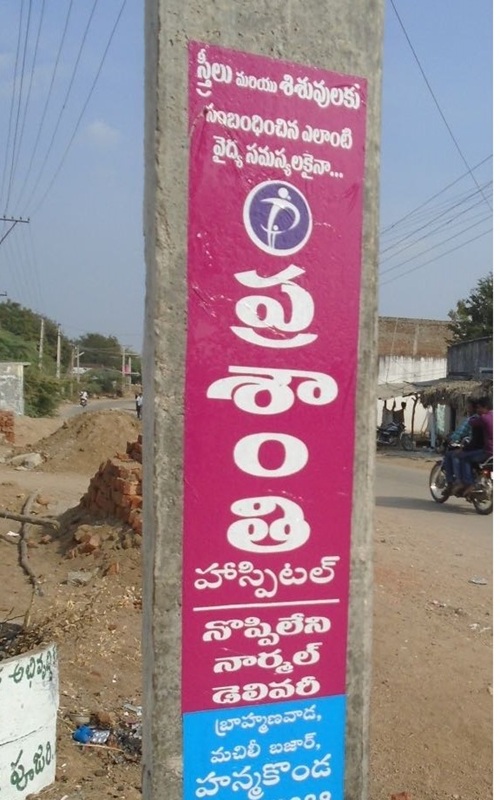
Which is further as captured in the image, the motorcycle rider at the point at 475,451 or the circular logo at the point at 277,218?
the motorcycle rider at the point at 475,451

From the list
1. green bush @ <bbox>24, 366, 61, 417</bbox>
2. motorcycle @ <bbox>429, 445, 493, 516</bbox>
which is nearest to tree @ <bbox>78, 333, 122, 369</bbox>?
green bush @ <bbox>24, 366, 61, 417</bbox>

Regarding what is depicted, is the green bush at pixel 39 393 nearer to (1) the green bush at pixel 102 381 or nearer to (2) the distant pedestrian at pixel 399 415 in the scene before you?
(2) the distant pedestrian at pixel 399 415

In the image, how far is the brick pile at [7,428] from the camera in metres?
22.2

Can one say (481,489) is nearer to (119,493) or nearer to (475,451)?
(475,451)

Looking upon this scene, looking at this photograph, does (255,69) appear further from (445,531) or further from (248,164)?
(445,531)

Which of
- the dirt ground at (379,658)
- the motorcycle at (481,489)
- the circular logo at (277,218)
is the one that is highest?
the circular logo at (277,218)

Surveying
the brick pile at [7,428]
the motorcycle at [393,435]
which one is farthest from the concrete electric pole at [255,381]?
the motorcycle at [393,435]

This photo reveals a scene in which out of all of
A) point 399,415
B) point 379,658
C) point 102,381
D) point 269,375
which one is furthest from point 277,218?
point 102,381

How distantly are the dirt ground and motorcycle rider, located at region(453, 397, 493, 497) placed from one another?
72.4 inches

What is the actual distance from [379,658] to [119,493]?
391 centimetres

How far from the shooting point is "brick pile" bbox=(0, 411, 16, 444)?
2225 centimetres

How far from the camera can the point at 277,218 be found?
2232 mm

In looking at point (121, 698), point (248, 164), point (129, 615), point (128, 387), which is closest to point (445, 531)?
point (129, 615)

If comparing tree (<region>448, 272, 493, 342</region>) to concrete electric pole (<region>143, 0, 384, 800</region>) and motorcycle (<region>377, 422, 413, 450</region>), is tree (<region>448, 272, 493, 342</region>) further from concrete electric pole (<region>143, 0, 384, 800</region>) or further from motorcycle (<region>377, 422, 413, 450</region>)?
concrete electric pole (<region>143, 0, 384, 800</region>)
